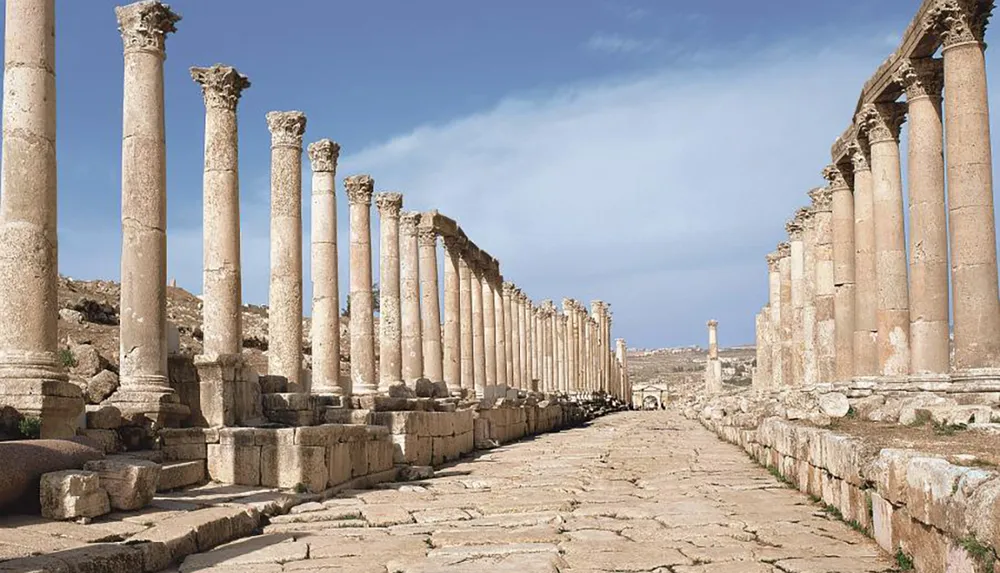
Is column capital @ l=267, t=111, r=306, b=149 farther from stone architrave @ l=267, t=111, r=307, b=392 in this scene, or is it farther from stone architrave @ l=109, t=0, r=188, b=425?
stone architrave @ l=109, t=0, r=188, b=425

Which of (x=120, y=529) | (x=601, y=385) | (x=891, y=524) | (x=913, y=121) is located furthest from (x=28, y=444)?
(x=601, y=385)

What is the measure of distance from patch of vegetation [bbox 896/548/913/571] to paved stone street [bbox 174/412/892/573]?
0.10 meters

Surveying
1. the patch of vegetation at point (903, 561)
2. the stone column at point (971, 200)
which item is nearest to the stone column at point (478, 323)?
the stone column at point (971, 200)

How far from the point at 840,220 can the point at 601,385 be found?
4620cm

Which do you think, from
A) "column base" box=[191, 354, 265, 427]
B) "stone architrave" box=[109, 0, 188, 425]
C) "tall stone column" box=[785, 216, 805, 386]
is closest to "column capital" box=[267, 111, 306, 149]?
"stone architrave" box=[109, 0, 188, 425]

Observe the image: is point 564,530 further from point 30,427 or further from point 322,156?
point 322,156

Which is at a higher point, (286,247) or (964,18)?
(964,18)

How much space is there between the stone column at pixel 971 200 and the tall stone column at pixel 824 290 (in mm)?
Result: 9450

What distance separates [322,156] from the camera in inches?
830

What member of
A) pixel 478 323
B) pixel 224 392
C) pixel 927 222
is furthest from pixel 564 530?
pixel 478 323

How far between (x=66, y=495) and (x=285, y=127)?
10.9 metres

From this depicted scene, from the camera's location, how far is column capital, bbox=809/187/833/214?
29.5 m

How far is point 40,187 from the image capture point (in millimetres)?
12031

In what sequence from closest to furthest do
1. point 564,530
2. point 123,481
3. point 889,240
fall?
point 123,481, point 564,530, point 889,240
